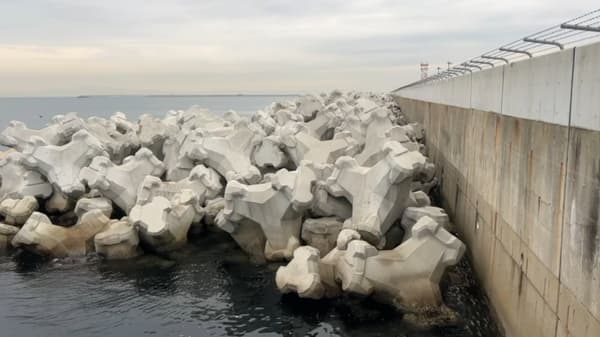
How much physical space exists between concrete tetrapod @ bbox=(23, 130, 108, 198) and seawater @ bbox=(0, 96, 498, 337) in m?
3.59

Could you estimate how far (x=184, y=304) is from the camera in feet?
33.6

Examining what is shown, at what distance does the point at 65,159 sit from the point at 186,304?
27.3 ft

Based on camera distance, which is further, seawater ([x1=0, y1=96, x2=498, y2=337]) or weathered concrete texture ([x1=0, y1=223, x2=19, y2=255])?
weathered concrete texture ([x1=0, y1=223, x2=19, y2=255])

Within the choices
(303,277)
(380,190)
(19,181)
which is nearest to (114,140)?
(19,181)

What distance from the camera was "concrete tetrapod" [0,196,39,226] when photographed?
14.7 m

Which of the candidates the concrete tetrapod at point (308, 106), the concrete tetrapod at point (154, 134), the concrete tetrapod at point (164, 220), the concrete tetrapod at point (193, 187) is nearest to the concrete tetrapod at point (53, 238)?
Answer: the concrete tetrapod at point (164, 220)

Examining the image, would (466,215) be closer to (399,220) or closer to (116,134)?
(399,220)

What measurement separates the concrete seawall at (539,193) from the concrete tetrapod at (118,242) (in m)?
7.17

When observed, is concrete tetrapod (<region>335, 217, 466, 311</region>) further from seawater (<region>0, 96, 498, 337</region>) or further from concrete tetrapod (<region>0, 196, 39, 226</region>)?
concrete tetrapod (<region>0, 196, 39, 226</region>)

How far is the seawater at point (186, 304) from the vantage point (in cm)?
909

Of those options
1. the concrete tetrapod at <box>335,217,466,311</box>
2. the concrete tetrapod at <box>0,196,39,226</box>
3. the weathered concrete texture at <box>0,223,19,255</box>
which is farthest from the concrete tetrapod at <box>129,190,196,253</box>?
the concrete tetrapod at <box>335,217,466,311</box>

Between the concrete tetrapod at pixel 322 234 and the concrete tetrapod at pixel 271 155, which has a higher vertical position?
the concrete tetrapod at pixel 271 155

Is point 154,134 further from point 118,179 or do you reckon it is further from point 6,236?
point 6,236

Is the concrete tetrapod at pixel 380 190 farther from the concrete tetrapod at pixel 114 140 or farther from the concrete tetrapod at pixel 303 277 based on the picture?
the concrete tetrapod at pixel 114 140
